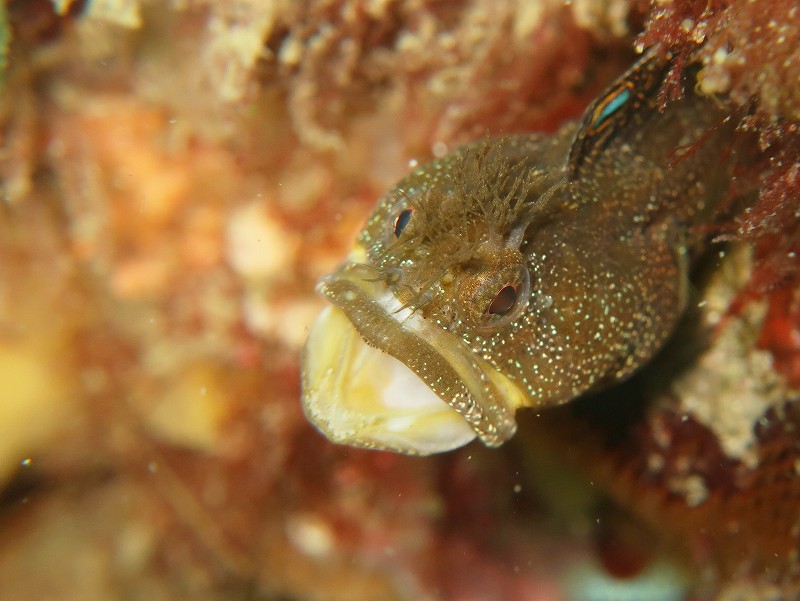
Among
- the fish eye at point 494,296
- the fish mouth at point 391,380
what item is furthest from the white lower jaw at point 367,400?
the fish eye at point 494,296

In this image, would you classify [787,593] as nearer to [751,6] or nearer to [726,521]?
[726,521]

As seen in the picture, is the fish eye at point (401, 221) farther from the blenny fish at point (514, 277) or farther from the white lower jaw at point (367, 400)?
the white lower jaw at point (367, 400)

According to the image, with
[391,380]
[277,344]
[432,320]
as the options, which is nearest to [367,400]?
[391,380]

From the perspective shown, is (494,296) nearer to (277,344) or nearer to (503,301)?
(503,301)

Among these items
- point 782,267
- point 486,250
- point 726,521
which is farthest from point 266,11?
point 726,521

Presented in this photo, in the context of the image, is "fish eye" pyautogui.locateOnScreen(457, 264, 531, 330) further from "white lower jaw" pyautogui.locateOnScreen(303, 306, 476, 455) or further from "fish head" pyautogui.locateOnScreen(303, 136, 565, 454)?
"white lower jaw" pyautogui.locateOnScreen(303, 306, 476, 455)

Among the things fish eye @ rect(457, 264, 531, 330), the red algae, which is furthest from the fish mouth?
the red algae
